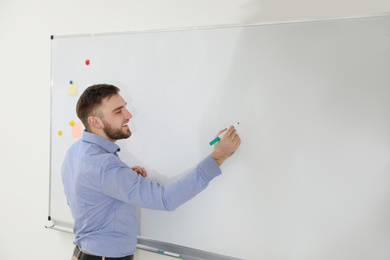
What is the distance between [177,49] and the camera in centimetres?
161

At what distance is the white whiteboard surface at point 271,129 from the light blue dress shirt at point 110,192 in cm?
22

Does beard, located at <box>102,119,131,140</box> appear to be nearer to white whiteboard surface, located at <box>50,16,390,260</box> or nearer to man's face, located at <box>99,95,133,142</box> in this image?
man's face, located at <box>99,95,133,142</box>

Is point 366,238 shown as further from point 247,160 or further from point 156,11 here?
point 156,11

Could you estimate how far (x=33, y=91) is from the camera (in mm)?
2164

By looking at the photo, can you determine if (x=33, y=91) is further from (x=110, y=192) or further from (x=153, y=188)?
(x=153, y=188)

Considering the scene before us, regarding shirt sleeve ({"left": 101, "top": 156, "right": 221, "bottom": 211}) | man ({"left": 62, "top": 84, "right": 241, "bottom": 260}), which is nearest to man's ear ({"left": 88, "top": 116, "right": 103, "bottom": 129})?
man ({"left": 62, "top": 84, "right": 241, "bottom": 260})

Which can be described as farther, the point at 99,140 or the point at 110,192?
the point at 99,140

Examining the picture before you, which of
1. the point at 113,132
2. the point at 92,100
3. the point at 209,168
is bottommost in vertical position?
the point at 209,168

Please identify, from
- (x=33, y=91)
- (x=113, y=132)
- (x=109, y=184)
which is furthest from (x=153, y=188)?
(x=33, y=91)

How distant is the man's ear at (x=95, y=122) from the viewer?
1499 millimetres

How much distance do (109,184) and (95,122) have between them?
0.32 m

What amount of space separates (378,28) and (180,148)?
38.5 inches

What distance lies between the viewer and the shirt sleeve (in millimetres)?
1342

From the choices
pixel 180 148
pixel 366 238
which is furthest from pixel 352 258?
pixel 180 148
